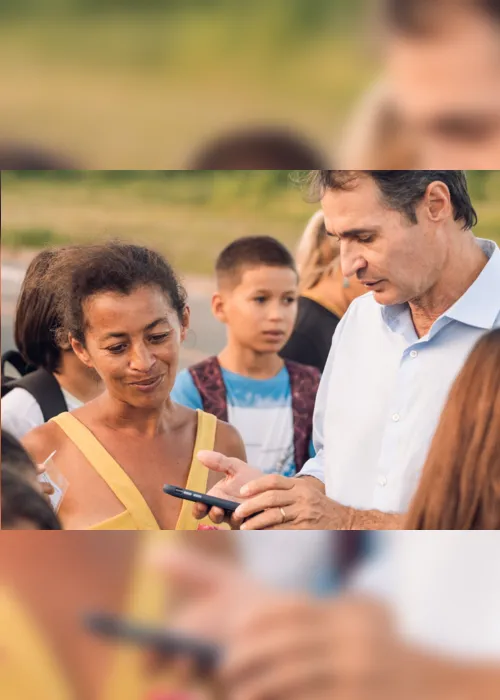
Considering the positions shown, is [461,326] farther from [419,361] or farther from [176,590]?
[176,590]

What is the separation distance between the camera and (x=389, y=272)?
2.45 metres

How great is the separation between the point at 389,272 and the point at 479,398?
0.38 metres

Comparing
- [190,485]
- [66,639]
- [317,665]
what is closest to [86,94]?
[190,485]

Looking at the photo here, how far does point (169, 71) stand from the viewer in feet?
8.21

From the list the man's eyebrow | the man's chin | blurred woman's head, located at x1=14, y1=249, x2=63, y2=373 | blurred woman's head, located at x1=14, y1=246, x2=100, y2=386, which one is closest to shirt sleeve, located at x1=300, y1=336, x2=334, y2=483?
the man's chin

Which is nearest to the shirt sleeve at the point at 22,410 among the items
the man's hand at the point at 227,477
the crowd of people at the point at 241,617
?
the crowd of people at the point at 241,617

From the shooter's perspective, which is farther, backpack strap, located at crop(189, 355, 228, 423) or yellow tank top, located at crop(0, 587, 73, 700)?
yellow tank top, located at crop(0, 587, 73, 700)

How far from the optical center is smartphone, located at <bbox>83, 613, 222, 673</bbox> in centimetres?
258

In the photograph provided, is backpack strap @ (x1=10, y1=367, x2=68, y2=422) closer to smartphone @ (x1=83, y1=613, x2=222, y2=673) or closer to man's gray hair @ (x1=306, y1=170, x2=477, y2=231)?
smartphone @ (x1=83, y1=613, x2=222, y2=673)

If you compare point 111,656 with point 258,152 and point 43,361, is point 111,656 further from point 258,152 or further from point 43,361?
point 258,152

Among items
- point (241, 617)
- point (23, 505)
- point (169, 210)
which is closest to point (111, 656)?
point (241, 617)

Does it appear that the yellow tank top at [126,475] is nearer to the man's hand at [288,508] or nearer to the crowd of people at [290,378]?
the crowd of people at [290,378]

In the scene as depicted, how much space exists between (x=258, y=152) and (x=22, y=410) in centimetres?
87

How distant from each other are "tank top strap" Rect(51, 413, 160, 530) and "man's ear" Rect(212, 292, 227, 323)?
1.42 feet
